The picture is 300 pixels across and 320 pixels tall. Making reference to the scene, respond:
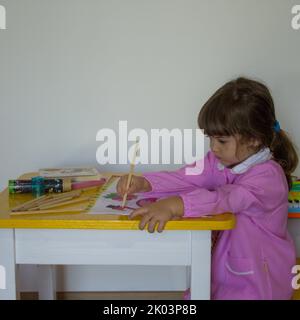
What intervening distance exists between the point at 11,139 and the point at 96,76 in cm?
31

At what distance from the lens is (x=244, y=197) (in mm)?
1003

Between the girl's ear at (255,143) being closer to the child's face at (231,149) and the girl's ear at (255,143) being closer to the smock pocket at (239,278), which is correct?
the child's face at (231,149)

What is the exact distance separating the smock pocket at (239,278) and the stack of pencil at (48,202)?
34 centimetres

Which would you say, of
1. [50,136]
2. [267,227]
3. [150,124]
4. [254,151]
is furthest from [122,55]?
[267,227]

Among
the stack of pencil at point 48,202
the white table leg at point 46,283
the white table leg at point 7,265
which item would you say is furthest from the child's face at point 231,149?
the white table leg at point 46,283

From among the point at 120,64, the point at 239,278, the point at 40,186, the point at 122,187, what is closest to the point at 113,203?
the point at 122,187

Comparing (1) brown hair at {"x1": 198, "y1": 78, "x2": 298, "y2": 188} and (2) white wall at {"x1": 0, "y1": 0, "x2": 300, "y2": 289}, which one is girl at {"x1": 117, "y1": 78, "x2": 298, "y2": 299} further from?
(2) white wall at {"x1": 0, "y1": 0, "x2": 300, "y2": 289}

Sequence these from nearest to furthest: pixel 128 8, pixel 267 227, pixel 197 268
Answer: pixel 197 268
pixel 267 227
pixel 128 8

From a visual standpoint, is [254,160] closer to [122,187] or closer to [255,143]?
[255,143]

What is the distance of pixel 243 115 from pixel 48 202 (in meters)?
0.46

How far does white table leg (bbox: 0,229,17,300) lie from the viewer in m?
0.94

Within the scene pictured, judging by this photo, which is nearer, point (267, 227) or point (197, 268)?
point (197, 268)
